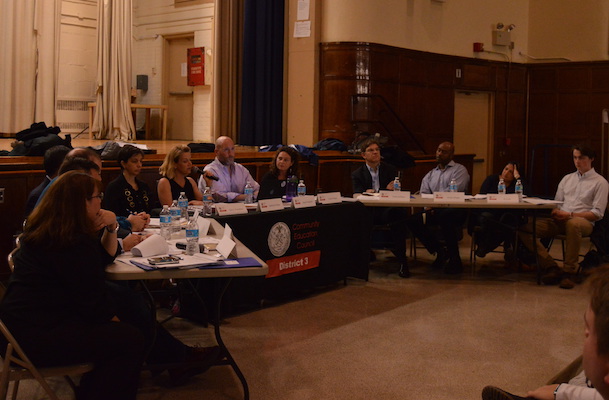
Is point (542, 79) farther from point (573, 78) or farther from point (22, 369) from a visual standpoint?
point (22, 369)

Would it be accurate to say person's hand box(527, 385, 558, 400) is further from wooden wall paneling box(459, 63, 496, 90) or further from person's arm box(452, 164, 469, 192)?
wooden wall paneling box(459, 63, 496, 90)

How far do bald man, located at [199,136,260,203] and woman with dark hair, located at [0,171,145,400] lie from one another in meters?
3.11

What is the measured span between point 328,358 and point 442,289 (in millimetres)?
1954

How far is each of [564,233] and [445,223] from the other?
102 cm

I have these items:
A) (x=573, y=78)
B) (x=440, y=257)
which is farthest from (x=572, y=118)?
(x=440, y=257)

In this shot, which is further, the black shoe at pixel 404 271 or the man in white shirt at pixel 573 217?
the black shoe at pixel 404 271

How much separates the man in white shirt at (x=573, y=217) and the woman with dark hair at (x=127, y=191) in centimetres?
330

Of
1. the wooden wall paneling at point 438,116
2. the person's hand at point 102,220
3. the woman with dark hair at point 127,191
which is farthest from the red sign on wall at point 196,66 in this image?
the person's hand at point 102,220

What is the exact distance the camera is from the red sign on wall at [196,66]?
40.7 feet

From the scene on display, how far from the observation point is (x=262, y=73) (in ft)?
33.3

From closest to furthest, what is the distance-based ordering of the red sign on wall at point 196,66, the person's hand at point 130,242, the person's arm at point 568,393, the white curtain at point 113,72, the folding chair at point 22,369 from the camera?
1. the person's arm at point 568,393
2. the folding chair at point 22,369
3. the person's hand at point 130,242
4. the white curtain at point 113,72
5. the red sign on wall at point 196,66

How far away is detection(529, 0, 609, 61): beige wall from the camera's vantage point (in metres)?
11.6

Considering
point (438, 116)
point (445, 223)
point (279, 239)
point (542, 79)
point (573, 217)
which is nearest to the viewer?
point (279, 239)

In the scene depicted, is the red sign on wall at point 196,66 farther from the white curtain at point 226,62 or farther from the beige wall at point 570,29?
the beige wall at point 570,29
